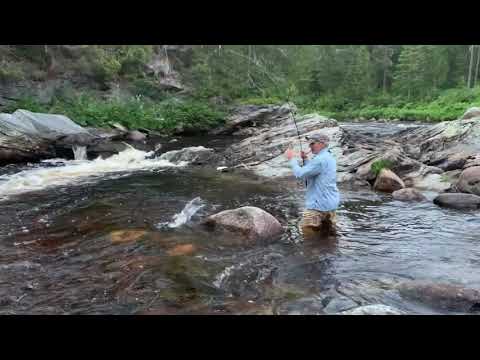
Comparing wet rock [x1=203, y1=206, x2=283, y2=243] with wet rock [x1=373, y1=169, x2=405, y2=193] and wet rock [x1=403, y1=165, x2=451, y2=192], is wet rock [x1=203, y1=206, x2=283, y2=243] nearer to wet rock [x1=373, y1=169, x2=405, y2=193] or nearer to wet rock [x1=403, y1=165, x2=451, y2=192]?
wet rock [x1=373, y1=169, x2=405, y2=193]

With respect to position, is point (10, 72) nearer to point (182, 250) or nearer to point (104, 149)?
point (104, 149)

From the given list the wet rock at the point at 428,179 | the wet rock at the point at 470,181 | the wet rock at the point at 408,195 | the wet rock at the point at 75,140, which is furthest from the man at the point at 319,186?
the wet rock at the point at 75,140

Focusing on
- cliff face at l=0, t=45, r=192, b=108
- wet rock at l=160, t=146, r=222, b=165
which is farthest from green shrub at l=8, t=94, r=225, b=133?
wet rock at l=160, t=146, r=222, b=165

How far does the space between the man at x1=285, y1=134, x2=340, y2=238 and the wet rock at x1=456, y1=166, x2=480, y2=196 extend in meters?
6.16

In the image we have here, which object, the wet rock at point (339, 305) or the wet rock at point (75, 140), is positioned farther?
the wet rock at point (75, 140)

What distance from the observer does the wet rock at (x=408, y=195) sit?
1240 cm

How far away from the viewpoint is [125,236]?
869 centimetres

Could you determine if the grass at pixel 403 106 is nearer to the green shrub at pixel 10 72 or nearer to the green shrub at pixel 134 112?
the green shrub at pixel 134 112

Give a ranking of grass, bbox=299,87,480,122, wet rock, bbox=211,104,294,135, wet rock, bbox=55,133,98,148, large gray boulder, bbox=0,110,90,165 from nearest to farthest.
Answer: large gray boulder, bbox=0,110,90,165 < wet rock, bbox=55,133,98,148 < wet rock, bbox=211,104,294,135 < grass, bbox=299,87,480,122

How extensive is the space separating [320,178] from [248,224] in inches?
71.3

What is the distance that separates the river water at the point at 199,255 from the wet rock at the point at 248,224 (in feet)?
0.98

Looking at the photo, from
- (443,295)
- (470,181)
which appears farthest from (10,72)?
(443,295)

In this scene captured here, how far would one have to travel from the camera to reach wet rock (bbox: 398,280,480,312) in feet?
18.6
